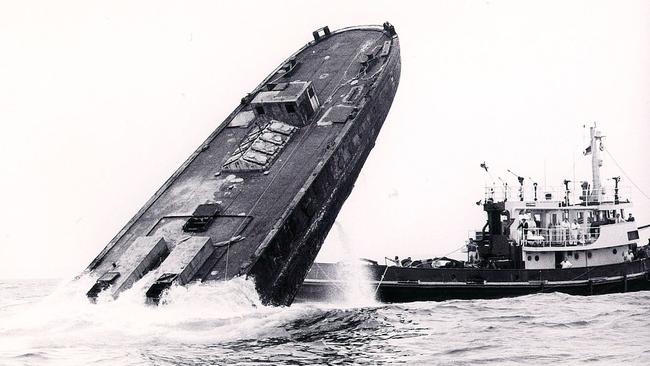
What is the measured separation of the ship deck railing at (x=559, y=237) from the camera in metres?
30.0

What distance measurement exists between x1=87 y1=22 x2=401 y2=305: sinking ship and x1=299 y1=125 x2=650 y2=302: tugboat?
591 centimetres

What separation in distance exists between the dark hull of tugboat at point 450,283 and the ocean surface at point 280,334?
7.41m

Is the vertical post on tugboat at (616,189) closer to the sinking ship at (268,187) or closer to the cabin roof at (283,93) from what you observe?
the sinking ship at (268,187)

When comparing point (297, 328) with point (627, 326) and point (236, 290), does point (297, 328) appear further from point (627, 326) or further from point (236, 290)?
point (627, 326)

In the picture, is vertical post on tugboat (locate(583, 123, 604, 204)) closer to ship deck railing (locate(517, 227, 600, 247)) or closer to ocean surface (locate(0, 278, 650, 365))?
ship deck railing (locate(517, 227, 600, 247))

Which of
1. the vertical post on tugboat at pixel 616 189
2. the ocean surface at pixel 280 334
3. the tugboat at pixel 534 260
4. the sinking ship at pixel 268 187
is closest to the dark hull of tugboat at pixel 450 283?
the tugboat at pixel 534 260

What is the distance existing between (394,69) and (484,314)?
11.0 metres

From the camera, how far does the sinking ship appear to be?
1847 cm

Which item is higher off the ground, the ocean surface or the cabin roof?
the cabin roof

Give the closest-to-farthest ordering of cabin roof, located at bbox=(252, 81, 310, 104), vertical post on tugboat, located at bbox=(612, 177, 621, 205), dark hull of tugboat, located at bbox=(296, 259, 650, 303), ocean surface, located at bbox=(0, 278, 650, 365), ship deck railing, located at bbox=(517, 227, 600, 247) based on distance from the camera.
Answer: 1. ocean surface, located at bbox=(0, 278, 650, 365)
2. cabin roof, located at bbox=(252, 81, 310, 104)
3. dark hull of tugboat, located at bbox=(296, 259, 650, 303)
4. ship deck railing, located at bbox=(517, 227, 600, 247)
5. vertical post on tugboat, located at bbox=(612, 177, 621, 205)

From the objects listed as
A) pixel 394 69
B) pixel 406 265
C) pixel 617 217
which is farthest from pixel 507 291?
pixel 394 69

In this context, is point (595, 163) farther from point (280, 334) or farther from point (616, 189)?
point (280, 334)

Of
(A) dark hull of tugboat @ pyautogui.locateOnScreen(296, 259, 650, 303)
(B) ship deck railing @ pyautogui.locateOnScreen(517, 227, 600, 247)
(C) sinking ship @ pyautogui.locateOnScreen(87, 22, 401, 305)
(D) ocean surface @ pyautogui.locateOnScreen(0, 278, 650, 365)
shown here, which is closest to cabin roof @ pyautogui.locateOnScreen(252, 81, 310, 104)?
(C) sinking ship @ pyautogui.locateOnScreen(87, 22, 401, 305)

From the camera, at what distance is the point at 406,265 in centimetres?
3056
